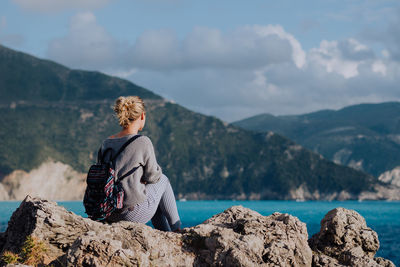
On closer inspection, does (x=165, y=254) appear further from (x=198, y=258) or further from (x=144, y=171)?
(x=144, y=171)

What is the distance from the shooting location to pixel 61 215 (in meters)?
6.66

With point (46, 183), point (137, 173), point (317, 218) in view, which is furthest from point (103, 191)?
point (46, 183)

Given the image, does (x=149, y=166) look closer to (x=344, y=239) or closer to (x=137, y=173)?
(x=137, y=173)

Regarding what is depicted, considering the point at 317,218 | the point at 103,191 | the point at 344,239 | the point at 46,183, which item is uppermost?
the point at 103,191

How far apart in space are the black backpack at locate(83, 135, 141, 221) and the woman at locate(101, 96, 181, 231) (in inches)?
4.2

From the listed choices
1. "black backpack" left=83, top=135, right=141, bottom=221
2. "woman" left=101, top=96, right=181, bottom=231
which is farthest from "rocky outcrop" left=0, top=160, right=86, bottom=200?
"black backpack" left=83, top=135, right=141, bottom=221

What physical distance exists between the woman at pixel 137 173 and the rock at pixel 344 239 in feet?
7.77

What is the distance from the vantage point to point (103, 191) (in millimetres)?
6688

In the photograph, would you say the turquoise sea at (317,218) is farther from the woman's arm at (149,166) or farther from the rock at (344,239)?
the rock at (344,239)

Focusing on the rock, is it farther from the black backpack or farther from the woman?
the black backpack

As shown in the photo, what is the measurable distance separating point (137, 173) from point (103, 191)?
501mm

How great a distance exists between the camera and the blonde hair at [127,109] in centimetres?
702

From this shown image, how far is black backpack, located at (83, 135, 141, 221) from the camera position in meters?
A: 6.69

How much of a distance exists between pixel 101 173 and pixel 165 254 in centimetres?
133
